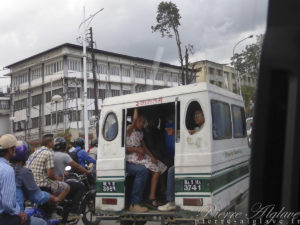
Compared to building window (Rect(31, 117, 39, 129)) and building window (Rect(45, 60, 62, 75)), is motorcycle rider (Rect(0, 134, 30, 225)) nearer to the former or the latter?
building window (Rect(45, 60, 62, 75))

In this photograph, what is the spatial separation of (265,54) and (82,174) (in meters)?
6.24

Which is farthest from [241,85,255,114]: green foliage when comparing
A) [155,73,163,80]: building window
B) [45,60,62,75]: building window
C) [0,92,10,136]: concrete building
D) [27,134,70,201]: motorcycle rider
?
[0,92,10,136]: concrete building

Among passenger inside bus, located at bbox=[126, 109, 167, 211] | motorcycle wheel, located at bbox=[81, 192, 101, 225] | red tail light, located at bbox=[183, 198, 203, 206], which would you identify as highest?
passenger inside bus, located at bbox=[126, 109, 167, 211]

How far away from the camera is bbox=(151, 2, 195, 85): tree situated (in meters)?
1.91

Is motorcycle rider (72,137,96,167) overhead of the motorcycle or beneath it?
overhead

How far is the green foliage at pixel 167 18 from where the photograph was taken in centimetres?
192

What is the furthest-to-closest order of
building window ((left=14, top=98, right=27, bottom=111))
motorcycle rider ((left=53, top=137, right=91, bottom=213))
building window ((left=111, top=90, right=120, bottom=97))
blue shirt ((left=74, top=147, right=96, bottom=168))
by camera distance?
building window ((left=14, top=98, right=27, bottom=111))
blue shirt ((left=74, top=147, right=96, bottom=168))
motorcycle rider ((left=53, top=137, right=91, bottom=213))
building window ((left=111, top=90, right=120, bottom=97))

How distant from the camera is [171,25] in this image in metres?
2.00

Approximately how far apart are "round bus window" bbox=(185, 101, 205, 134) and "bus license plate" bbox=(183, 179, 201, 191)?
554mm

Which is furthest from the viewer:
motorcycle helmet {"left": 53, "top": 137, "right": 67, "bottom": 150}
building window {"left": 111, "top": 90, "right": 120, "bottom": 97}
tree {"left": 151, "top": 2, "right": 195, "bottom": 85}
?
motorcycle helmet {"left": 53, "top": 137, "right": 67, "bottom": 150}

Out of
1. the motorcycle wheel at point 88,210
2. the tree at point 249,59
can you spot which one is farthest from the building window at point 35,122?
the tree at point 249,59

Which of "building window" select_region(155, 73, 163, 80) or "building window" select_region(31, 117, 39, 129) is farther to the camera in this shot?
"building window" select_region(31, 117, 39, 129)

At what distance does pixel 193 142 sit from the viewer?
169 inches

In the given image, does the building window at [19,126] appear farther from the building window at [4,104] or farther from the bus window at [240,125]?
the bus window at [240,125]
